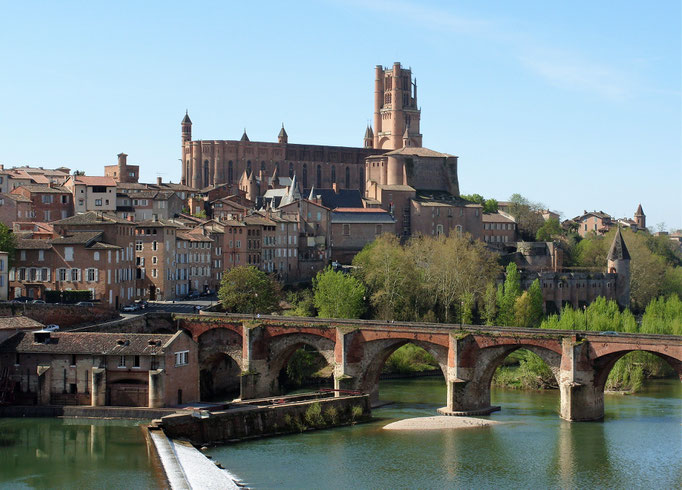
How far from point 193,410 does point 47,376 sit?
8.45m

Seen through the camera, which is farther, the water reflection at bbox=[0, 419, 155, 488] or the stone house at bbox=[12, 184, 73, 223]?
the stone house at bbox=[12, 184, 73, 223]

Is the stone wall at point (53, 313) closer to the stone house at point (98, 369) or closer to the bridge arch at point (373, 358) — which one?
the stone house at point (98, 369)

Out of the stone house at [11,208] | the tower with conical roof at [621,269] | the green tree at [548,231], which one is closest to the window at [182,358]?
the stone house at [11,208]

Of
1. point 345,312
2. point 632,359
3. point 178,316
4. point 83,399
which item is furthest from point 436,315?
point 83,399

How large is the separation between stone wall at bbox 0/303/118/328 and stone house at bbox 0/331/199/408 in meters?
6.72

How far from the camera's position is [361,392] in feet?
211

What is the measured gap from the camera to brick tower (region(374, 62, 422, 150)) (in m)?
158

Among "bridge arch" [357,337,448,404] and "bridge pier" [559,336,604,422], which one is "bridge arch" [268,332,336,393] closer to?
"bridge arch" [357,337,448,404]

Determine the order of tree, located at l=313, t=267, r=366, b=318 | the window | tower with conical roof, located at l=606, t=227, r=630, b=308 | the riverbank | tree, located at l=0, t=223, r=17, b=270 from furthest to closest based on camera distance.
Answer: tower with conical roof, located at l=606, t=227, r=630, b=308 → tree, located at l=313, t=267, r=366, b=318 → tree, located at l=0, t=223, r=17, b=270 → the window → the riverbank

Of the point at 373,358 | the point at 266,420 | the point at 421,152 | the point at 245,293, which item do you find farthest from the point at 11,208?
the point at 421,152

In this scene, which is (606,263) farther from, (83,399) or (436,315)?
(83,399)

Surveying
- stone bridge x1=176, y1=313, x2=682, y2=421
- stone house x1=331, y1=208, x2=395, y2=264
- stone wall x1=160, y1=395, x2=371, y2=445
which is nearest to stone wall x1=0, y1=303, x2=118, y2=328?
stone bridge x1=176, y1=313, x2=682, y2=421

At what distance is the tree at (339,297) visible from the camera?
280 feet

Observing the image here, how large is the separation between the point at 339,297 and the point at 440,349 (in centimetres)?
2358
